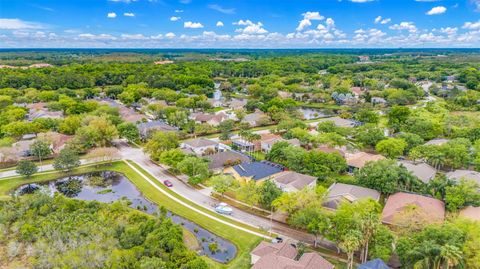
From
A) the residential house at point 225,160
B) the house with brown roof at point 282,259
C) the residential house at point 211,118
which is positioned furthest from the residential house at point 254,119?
the house with brown roof at point 282,259

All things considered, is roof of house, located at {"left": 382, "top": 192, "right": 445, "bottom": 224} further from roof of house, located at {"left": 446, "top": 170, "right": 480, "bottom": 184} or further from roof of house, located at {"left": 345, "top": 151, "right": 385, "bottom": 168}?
roof of house, located at {"left": 345, "top": 151, "right": 385, "bottom": 168}

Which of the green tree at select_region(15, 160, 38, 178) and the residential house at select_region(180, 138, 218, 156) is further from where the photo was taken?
the residential house at select_region(180, 138, 218, 156)

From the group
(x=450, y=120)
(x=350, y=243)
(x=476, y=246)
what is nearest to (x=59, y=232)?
(x=350, y=243)

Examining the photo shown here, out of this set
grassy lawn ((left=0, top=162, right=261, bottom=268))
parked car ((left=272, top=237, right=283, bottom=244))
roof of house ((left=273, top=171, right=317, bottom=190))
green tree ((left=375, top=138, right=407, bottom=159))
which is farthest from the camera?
green tree ((left=375, top=138, right=407, bottom=159))

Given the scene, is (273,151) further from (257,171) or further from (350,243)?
(350,243)

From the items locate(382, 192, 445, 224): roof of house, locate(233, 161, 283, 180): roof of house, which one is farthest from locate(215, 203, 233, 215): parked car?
locate(382, 192, 445, 224): roof of house

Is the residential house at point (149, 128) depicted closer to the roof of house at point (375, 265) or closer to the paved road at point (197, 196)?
the paved road at point (197, 196)

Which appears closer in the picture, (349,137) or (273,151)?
(273,151)
